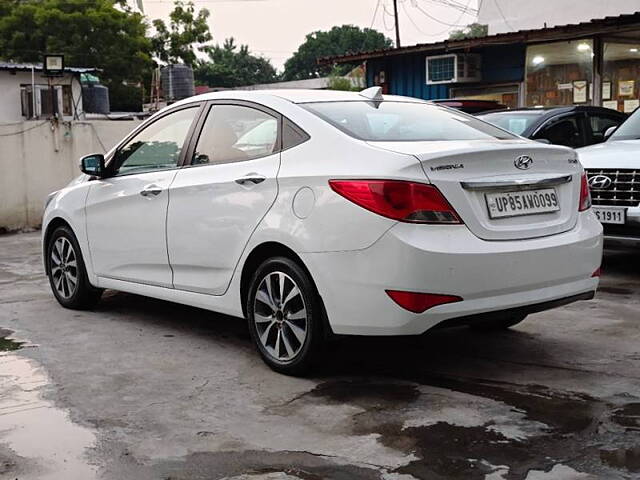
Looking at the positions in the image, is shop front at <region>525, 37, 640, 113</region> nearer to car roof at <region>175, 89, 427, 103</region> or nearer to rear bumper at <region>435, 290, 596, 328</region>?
car roof at <region>175, 89, 427, 103</region>

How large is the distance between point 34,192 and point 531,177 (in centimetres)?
993

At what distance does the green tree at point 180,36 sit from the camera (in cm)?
5278

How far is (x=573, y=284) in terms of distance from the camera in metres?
4.71

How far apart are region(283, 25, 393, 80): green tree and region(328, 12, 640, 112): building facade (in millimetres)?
67201

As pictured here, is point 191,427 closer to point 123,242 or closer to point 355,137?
point 355,137

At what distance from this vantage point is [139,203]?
19.3 feet

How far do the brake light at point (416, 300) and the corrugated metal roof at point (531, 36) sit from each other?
9.67 meters

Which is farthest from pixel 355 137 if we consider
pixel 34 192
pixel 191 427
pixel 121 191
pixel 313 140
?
pixel 34 192

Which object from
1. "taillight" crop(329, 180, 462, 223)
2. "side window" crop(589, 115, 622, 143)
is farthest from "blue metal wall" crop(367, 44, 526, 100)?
"taillight" crop(329, 180, 462, 223)

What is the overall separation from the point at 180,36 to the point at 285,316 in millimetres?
50353

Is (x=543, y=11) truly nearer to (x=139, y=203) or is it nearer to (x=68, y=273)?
(x=68, y=273)

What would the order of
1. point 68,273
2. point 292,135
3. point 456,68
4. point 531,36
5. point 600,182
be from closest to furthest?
point 292,135, point 68,273, point 600,182, point 531,36, point 456,68

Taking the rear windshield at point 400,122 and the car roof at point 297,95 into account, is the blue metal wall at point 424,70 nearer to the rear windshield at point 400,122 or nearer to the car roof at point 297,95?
the car roof at point 297,95

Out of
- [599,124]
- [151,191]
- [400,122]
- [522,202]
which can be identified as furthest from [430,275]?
[599,124]
